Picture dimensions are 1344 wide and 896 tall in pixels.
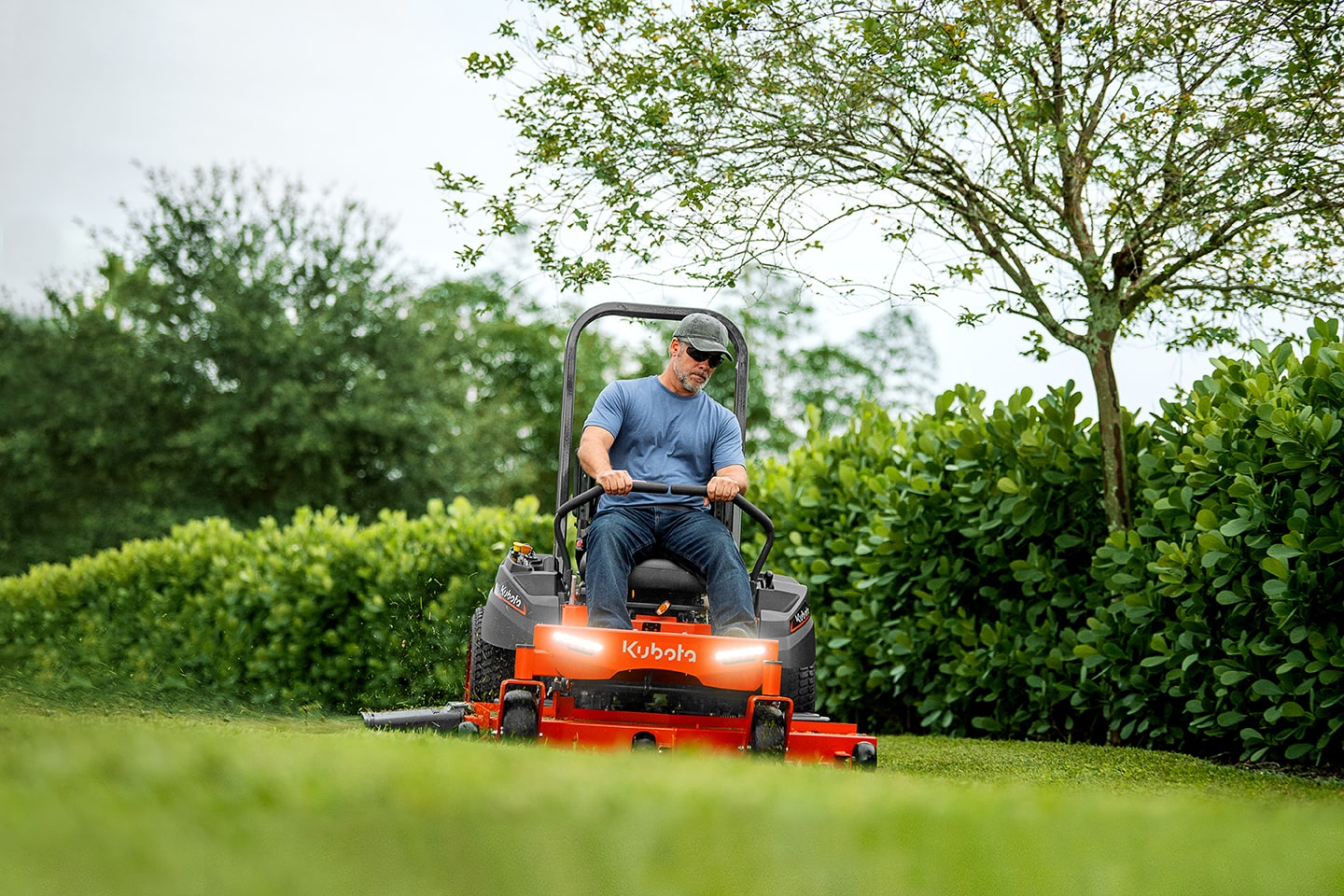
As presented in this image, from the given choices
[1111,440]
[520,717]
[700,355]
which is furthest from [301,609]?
[1111,440]

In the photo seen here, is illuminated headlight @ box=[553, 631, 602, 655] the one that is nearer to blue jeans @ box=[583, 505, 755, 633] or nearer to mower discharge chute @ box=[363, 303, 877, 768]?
mower discharge chute @ box=[363, 303, 877, 768]

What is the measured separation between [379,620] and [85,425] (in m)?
21.3

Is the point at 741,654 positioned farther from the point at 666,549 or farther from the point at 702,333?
the point at 702,333

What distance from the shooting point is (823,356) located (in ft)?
155

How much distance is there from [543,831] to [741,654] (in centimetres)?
303

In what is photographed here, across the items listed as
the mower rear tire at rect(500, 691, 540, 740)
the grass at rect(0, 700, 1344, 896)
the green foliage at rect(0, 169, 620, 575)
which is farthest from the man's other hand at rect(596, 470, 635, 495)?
Answer: the green foliage at rect(0, 169, 620, 575)

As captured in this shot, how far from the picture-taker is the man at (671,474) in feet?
19.2

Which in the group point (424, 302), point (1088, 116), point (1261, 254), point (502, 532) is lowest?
point (502, 532)

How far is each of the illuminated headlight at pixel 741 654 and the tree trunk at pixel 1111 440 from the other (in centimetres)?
332

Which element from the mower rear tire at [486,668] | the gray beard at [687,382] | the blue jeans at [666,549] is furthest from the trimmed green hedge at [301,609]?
the gray beard at [687,382]

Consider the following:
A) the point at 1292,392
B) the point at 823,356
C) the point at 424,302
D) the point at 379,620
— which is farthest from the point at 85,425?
the point at 1292,392

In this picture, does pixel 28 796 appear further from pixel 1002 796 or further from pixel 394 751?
pixel 1002 796

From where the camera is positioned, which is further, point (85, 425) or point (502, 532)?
point (85, 425)

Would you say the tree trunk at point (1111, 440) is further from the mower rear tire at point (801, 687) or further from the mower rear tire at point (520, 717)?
the mower rear tire at point (520, 717)
